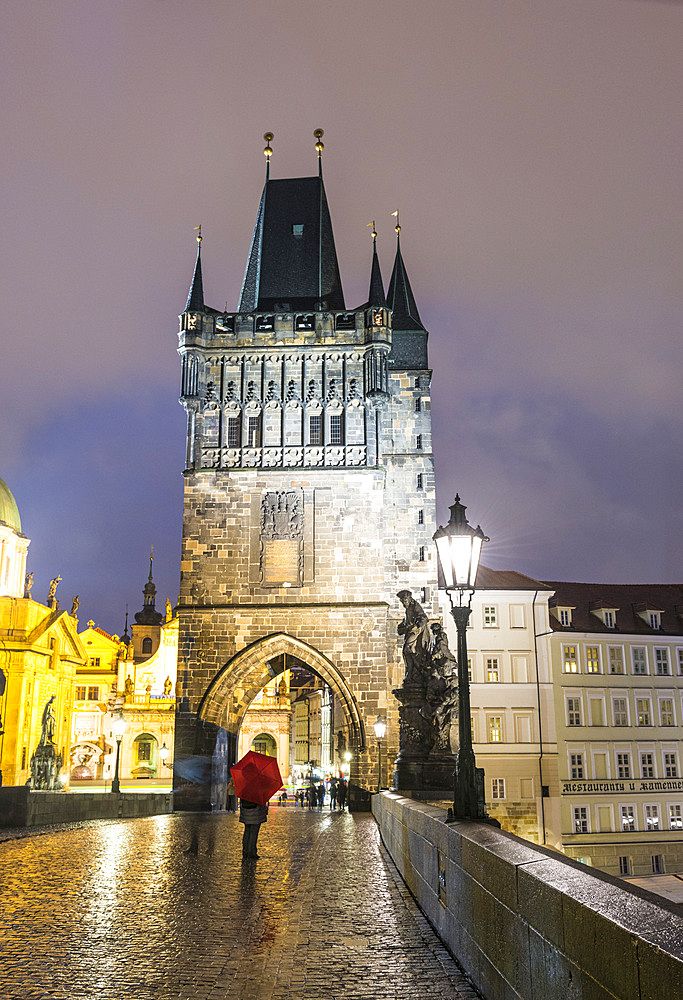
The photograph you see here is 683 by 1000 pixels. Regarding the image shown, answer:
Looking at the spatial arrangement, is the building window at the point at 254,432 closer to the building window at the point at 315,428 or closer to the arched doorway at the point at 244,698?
the building window at the point at 315,428

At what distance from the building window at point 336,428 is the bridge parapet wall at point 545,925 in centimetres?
2513

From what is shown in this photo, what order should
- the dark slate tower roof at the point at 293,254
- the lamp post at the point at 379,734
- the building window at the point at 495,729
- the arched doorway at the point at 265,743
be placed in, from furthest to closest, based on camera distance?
the arched doorway at the point at 265,743 < the building window at the point at 495,729 < the dark slate tower roof at the point at 293,254 < the lamp post at the point at 379,734

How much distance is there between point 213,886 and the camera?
8.45m

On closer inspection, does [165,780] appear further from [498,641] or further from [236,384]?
[236,384]

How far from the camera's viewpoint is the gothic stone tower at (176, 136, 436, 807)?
95.7 ft

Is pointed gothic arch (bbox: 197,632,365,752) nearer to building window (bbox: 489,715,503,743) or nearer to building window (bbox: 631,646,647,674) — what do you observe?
building window (bbox: 489,715,503,743)

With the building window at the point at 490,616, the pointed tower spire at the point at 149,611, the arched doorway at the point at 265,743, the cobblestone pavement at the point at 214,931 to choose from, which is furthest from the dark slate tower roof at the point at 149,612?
the cobblestone pavement at the point at 214,931

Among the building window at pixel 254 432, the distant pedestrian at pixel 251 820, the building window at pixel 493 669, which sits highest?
the building window at pixel 254 432

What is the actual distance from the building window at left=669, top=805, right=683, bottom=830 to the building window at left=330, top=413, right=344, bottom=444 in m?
20.8

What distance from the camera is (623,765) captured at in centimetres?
3719

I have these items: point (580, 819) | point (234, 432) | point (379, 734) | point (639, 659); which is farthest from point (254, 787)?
point (639, 659)

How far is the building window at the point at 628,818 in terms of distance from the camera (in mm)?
36000

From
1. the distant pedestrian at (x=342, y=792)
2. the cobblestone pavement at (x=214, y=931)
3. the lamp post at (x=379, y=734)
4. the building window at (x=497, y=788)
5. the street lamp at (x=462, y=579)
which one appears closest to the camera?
the cobblestone pavement at (x=214, y=931)

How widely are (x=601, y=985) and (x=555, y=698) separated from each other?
35537 mm
